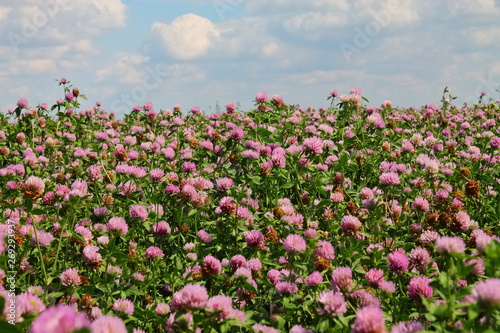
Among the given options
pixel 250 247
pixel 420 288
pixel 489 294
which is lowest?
pixel 250 247

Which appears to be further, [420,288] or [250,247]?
[250,247]

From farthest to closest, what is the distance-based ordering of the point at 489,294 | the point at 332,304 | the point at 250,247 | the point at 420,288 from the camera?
the point at 250,247 < the point at 420,288 < the point at 332,304 < the point at 489,294

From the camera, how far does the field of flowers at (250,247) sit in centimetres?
181

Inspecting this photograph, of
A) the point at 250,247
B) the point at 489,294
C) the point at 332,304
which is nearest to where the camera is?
the point at 489,294

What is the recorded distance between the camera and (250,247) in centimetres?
333

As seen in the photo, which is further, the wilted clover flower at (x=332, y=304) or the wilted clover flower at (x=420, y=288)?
the wilted clover flower at (x=420, y=288)

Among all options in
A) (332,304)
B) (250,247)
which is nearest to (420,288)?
(332,304)

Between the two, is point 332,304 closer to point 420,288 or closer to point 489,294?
point 420,288

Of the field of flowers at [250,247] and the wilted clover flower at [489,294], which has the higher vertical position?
the wilted clover flower at [489,294]

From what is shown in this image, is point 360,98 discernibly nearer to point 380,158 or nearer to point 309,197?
point 380,158

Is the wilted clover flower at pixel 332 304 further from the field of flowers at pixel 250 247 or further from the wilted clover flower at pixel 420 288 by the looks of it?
the wilted clover flower at pixel 420 288

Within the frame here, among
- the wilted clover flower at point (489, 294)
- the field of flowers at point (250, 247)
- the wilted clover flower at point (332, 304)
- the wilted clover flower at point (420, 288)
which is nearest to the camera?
the wilted clover flower at point (489, 294)

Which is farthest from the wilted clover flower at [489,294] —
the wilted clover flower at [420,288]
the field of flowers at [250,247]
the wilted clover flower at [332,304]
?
the wilted clover flower at [420,288]

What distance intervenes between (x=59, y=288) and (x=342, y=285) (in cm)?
182
